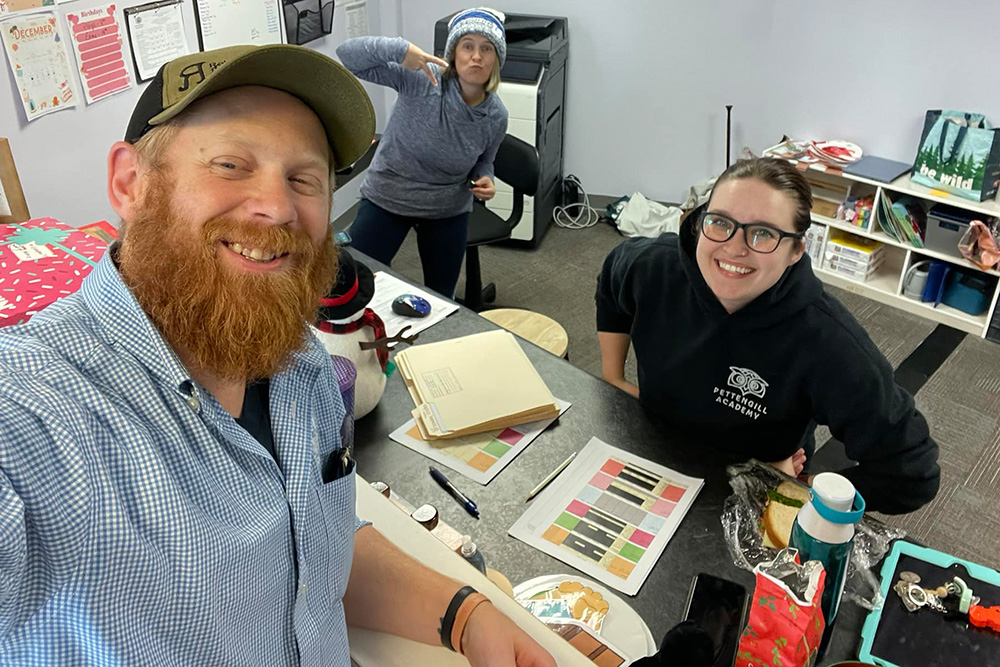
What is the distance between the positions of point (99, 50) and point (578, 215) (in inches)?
106

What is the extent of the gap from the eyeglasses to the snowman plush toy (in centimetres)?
69

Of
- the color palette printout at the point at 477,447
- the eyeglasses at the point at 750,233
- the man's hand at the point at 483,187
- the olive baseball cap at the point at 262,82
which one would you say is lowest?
the man's hand at the point at 483,187

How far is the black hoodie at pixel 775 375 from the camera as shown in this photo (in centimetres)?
143

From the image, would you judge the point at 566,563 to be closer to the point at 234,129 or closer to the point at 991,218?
the point at 234,129

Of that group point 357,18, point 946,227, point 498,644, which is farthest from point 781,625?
point 357,18

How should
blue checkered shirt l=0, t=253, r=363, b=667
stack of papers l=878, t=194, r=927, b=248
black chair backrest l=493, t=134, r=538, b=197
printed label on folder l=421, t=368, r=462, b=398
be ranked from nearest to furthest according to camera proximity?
blue checkered shirt l=0, t=253, r=363, b=667
printed label on folder l=421, t=368, r=462, b=398
black chair backrest l=493, t=134, r=538, b=197
stack of papers l=878, t=194, r=927, b=248

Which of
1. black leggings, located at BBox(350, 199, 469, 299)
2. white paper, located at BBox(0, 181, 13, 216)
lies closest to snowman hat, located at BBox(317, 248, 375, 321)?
white paper, located at BBox(0, 181, 13, 216)

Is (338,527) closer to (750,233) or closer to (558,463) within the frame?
(558,463)

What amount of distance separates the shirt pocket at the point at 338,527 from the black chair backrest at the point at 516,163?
2.17 m

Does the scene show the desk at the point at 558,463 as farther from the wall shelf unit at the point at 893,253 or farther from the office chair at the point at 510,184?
the wall shelf unit at the point at 893,253

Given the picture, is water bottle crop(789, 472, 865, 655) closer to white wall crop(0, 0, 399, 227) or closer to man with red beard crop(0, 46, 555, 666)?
man with red beard crop(0, 46, 555, 666)

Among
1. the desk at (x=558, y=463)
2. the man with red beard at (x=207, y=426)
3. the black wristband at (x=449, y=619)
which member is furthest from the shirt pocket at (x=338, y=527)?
the desk at (x=558, y=463)

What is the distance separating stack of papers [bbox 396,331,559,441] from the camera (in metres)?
1.44

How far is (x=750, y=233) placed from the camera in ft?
4.77
